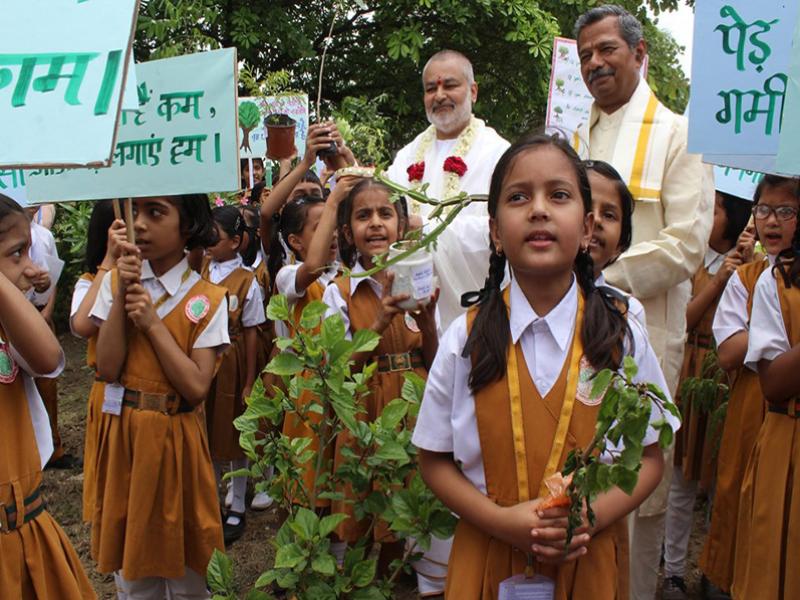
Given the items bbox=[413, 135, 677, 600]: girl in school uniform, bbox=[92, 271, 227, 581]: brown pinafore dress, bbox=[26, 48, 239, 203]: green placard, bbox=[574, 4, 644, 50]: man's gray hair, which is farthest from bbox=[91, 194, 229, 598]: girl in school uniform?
bbox=[574, 4, 644, 50]: man's gray hair

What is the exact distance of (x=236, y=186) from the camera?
9.18 feet

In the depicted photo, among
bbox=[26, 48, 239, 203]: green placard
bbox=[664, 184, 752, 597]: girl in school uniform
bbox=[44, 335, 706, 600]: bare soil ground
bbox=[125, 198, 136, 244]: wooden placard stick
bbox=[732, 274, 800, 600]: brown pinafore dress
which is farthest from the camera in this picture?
bbox=[44, 335, 706, 600]: bare soil ground

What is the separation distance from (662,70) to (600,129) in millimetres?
9724

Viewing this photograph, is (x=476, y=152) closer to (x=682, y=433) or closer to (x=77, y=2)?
(x=682, y=433)

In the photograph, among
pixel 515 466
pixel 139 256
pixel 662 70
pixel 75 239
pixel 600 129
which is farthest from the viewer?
pixel 662 70

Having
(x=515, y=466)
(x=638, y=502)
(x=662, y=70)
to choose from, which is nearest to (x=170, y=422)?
(x=515, y=466)

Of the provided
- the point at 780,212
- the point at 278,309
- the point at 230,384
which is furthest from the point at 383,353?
the point at 230,384

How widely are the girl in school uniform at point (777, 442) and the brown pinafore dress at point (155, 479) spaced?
1844mm

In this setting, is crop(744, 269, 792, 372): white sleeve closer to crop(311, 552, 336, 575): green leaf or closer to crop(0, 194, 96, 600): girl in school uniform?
crop(311, 552, 336, 575): green leaf

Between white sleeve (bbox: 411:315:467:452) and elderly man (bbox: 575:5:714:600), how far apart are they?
1319 mm

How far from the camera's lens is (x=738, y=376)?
3.11 metres

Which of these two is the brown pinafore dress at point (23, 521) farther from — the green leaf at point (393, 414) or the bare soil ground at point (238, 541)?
the green leaf at point (393, 414)

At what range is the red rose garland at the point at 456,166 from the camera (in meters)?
3.64

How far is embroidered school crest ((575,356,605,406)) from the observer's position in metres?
1.73
